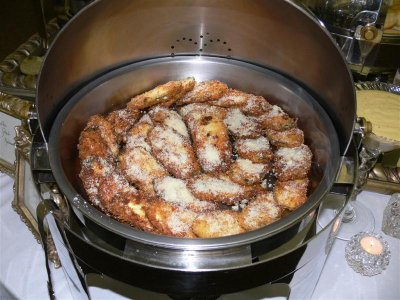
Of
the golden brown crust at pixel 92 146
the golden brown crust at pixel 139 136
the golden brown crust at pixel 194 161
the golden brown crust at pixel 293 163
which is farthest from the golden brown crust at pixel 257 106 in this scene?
the golden brown crust at pixel 92 146

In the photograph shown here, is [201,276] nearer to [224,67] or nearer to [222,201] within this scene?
[222,201]

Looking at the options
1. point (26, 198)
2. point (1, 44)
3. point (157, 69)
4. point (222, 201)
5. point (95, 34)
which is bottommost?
point (1, 44)

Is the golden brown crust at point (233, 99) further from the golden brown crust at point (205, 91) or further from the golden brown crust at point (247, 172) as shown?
the golden brown crust at point (247, 172)

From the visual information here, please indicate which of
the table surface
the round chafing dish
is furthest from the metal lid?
the table surface

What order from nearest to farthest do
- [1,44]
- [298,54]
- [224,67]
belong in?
[298,54], [224,67], [1,44]

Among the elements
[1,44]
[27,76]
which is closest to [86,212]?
[27,76]

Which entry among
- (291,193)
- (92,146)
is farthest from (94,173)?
(291,193)

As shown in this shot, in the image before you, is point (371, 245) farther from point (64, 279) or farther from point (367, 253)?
point (64, 279)
